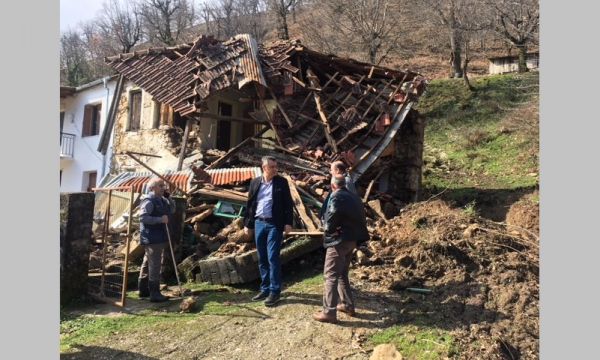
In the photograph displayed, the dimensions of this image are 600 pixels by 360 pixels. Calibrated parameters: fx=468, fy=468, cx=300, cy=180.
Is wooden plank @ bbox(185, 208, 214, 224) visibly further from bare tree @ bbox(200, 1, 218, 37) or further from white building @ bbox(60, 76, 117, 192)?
bare tree @ bbox(200, 1, 218, 37)

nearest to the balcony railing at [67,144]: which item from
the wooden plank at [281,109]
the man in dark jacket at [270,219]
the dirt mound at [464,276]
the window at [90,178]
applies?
the window at [90,178]

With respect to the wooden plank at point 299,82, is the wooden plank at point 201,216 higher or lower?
lower

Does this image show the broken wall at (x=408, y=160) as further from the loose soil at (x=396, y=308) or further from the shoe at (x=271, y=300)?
the shoe at (x=271, y=300)

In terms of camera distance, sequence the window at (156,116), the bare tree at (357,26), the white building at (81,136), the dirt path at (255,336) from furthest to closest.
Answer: the bare tree at (357,26) → the white building at (81,136) → the window at (156,116) → the dirt path at (255,336)

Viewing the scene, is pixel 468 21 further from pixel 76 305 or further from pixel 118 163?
pixel 76 305

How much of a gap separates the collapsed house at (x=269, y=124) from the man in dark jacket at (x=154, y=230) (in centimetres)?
275

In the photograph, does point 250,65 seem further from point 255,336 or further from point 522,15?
point 522,15

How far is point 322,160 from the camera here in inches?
461

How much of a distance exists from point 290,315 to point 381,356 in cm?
153

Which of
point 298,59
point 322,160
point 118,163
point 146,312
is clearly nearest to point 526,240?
point 322,160

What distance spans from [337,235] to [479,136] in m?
17.0

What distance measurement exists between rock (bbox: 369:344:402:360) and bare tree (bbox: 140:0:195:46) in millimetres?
40075

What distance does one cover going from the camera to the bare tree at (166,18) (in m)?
41.5


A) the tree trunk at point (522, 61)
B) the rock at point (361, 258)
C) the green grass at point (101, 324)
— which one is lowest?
the green grass at point (101, 324)
